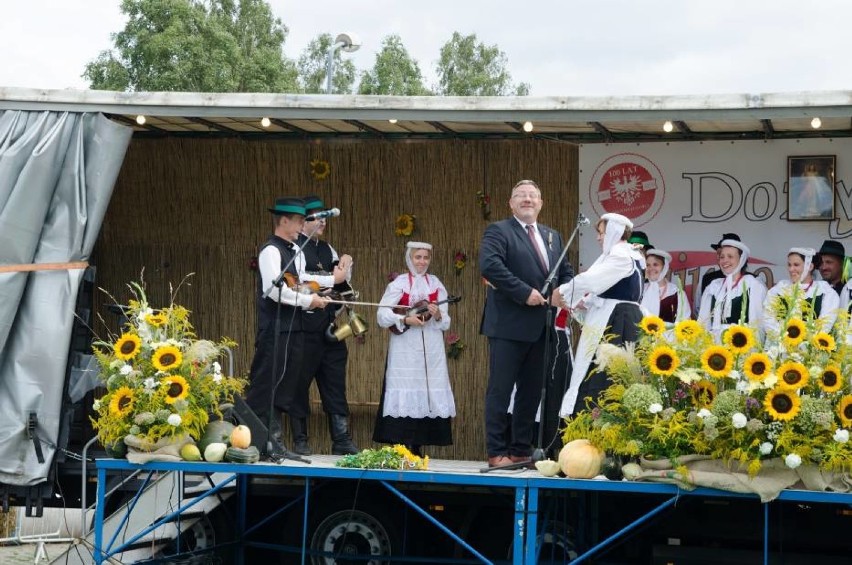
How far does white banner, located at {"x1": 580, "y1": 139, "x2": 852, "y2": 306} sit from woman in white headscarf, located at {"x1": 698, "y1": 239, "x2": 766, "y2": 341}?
27 cm

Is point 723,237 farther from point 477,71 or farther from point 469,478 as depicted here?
point 477,71

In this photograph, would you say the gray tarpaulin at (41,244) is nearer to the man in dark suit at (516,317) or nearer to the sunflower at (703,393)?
the man in dark suit at (516,317)

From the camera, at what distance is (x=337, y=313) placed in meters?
9.06

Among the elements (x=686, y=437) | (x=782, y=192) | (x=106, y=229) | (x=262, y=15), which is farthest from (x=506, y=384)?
(x=262, y=15)

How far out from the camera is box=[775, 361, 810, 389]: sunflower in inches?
242

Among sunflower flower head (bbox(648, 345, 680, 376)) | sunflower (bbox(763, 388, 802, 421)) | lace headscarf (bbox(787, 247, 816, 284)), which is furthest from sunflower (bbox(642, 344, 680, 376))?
lace headscarf (bbox(787, 247, 816, 284))

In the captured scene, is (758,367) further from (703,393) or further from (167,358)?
(167,358)

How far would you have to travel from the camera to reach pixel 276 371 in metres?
8.68

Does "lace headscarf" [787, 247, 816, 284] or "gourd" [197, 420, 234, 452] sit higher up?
"lace headscarf" [787, 247, 816, 284]

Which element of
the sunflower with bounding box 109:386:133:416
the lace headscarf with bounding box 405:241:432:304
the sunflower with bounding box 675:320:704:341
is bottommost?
the sunflower with bounding box 109:386:133:416

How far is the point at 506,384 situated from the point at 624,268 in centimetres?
97

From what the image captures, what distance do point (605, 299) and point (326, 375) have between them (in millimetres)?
2119

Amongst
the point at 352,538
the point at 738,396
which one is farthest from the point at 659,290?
the point at 738,396

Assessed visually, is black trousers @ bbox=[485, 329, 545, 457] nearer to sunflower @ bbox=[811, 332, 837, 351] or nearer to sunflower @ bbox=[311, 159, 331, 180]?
sunflower @ bbox=[811, 332, 837, 351]
